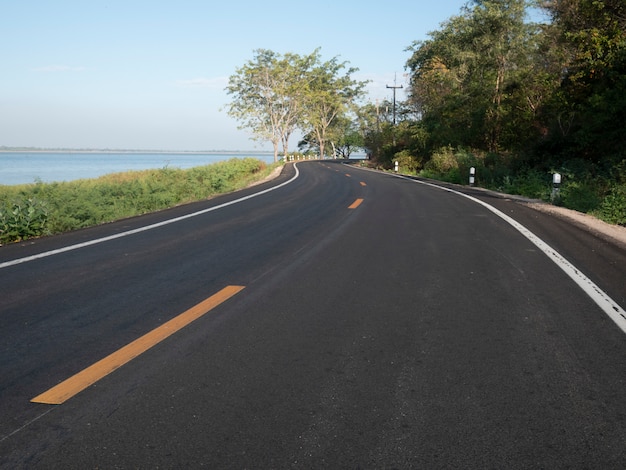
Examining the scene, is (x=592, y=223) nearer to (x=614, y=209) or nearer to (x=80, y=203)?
(x=614, y=209)

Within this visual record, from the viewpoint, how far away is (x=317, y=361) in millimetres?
3760

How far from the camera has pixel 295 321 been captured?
463 cm

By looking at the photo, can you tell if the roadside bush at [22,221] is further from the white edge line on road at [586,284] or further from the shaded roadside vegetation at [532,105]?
the shaded roadside vegetation at [532,105]

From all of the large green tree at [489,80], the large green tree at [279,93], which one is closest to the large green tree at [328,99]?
the large green tree at [279,93]

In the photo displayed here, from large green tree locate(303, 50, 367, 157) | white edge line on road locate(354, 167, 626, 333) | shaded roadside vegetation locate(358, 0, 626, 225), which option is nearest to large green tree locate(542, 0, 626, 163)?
shaded roadside vegetation locate(358, 0, 626, 225)

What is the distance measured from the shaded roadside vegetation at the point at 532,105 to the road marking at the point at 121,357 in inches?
421

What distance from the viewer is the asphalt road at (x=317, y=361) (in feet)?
8.84

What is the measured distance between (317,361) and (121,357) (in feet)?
4.54

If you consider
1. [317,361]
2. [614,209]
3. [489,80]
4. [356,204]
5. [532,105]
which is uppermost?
[489,80]

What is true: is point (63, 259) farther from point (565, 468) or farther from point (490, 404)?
point (565, 468)

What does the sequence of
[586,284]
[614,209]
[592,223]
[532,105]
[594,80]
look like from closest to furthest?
[586,284], [592,223], [614,209], [594,80], [532,105]

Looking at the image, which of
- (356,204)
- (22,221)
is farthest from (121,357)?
(356,204)

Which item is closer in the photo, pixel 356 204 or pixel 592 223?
pixel 592 223

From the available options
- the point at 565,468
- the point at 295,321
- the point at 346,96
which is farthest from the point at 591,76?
the point at 346,96
